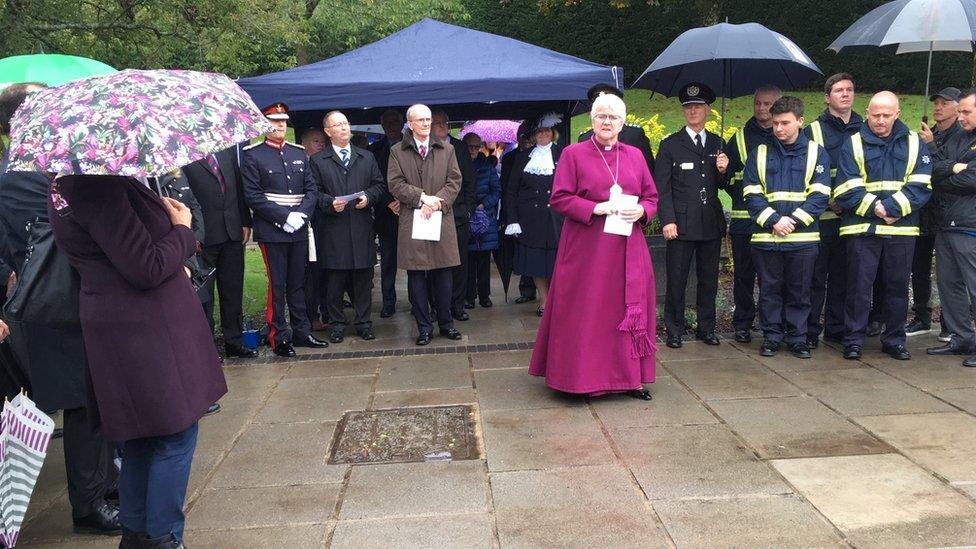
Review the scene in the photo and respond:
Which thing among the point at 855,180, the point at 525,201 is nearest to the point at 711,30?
the point at 855,180

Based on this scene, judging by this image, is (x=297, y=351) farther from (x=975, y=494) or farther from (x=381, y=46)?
(x=975, y=494)

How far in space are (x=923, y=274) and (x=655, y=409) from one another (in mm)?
3187

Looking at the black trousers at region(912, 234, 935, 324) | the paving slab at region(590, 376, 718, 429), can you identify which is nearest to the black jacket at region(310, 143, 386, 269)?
the paving slab at region(590, 376, 718, 429)

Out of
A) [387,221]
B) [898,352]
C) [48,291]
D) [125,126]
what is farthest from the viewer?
[387,221]

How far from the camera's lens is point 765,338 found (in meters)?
6.00

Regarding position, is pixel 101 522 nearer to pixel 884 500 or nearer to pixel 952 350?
pixel 884 500

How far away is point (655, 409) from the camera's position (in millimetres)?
4797

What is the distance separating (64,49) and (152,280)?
9485 millimetres

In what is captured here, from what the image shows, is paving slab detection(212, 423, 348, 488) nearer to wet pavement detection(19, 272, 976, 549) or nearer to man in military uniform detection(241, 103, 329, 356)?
wet pavement detection(19, 272, 976, 549)

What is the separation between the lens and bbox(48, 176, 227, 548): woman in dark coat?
2615mm

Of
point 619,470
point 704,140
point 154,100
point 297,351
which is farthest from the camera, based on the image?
point 297,351

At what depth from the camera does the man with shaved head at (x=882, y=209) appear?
218 inches

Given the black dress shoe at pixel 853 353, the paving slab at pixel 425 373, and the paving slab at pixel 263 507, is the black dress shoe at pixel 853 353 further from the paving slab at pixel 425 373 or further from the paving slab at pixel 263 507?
the paving slab at pixel 263 507

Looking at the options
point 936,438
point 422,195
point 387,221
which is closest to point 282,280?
point 422,195
